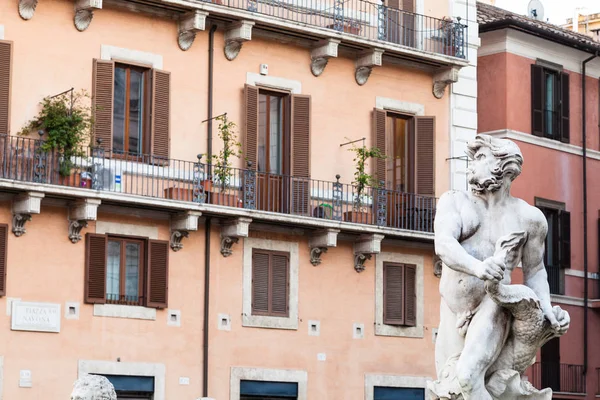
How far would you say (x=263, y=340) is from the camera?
3128cm

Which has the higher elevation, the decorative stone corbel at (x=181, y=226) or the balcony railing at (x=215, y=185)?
the balcony railing at (x=215, y=185)

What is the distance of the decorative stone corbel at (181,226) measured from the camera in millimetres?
29703

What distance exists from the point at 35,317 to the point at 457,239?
65.2ft

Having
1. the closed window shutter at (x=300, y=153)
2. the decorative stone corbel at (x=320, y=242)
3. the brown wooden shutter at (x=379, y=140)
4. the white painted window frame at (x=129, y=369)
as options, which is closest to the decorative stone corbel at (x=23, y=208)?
the white painted window frame at (x=129, y=369)

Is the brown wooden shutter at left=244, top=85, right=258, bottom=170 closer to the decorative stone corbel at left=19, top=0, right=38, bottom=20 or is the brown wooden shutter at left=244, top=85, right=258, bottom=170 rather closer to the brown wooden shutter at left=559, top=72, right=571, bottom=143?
the decorative stone corbel at left=19, top=0, right=38, bottom=20

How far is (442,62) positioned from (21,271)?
438 inches

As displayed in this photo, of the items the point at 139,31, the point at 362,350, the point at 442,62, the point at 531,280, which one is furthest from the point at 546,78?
the point at 531,280

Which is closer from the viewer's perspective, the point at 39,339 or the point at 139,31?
the point at 39,339

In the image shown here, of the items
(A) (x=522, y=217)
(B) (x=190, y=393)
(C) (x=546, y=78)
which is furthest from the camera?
(C) (x=546, y=78)

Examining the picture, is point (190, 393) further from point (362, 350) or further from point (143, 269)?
point (362, 350)

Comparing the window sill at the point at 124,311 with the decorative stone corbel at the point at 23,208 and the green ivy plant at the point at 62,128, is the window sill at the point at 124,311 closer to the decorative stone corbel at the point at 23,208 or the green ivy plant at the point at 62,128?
the decorative stone corbel at the point at 23,208

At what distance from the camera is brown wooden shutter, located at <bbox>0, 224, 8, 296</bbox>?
27.8 metres

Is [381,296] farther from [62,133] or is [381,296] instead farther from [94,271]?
[62,133]

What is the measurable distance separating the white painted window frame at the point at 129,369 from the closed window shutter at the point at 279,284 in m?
3.01
